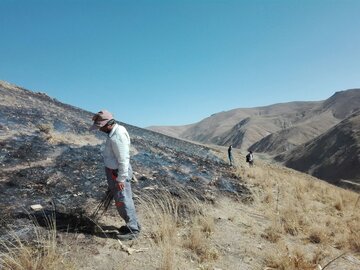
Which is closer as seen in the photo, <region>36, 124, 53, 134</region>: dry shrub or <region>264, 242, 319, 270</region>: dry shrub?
<region>264, 242, 319, 270</region>: dry shrub

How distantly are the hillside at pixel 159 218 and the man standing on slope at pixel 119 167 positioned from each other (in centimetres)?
32

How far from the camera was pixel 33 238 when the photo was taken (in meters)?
5.95

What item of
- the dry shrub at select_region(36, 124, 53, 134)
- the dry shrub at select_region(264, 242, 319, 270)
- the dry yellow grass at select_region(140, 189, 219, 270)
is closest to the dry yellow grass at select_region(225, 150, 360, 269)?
the dry shrub at select_region(264, 242, 319, 270)

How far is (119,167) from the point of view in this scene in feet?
20.5

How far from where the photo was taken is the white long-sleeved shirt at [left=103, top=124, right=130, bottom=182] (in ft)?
20.5

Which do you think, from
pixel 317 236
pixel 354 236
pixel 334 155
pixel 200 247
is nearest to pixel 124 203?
pixel 200 247

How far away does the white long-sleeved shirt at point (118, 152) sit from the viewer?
6.26 meters

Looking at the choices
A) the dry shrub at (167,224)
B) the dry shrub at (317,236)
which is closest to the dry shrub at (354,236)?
the dry shrub at (317,236)

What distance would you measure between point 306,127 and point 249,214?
149 m

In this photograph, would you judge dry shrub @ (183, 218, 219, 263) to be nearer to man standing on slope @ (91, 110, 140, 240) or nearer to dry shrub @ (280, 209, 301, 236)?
man standing on slope @ (91, 110, 140, 240)

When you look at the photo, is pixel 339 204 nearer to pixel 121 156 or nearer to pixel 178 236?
pixel 178 236

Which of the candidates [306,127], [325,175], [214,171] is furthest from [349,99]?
[214,171]

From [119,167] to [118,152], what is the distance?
24 centimetres

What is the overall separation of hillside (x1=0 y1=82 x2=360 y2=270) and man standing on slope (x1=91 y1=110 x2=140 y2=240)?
1.06 ft
